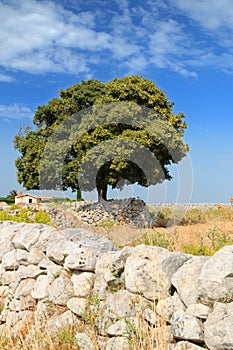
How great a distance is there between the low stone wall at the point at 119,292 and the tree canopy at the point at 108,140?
35.2ft

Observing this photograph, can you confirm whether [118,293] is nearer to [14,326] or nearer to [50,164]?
[14,326]

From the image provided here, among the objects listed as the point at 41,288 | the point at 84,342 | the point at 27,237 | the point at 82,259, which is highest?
the point at 27,237

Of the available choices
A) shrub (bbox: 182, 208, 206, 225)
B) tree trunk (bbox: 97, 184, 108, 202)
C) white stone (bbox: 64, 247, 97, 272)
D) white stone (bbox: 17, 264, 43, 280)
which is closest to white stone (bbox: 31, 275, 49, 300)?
white stone (bbox: 17, 264, 43, 280)

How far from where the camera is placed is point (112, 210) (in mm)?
17406

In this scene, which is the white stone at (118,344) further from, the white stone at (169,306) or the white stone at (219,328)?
the white stone at (219,328)

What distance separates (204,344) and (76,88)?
18.3 metres

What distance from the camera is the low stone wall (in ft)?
10.3

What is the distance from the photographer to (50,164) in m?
18.3

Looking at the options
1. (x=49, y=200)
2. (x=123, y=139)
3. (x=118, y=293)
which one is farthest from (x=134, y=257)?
(x=49, y=200)

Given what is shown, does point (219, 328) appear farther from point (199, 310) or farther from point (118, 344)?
point (118, 344)

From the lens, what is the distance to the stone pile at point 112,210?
17078 millimetres

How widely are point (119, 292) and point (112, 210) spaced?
13.5 metres

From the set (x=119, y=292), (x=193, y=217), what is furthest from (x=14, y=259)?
(x=193, y=217)

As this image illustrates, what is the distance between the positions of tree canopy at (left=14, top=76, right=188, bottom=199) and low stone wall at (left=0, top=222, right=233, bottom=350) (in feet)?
35.2
